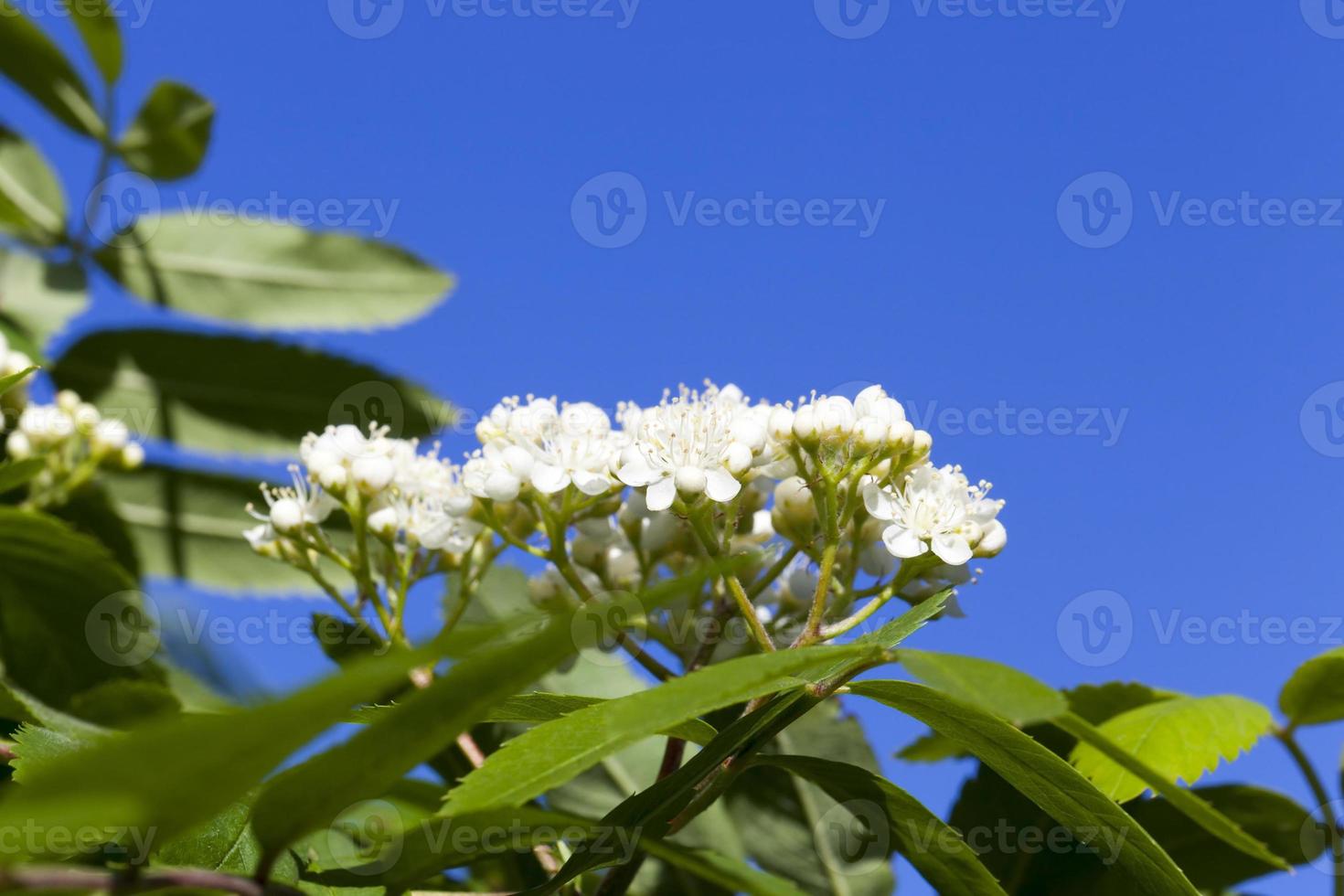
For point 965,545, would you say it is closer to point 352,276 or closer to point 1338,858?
point 1338,858

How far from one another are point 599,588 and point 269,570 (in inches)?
37.9

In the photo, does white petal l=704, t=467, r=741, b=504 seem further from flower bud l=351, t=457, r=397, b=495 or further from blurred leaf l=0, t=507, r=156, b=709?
blurred leaf l=0, t=507, r=156, b=709

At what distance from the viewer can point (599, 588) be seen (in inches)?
80.0

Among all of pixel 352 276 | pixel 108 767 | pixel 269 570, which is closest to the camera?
pixel 108 767

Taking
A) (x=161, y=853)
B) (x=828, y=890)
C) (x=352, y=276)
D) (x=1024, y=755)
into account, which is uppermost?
(x=352, y=276)

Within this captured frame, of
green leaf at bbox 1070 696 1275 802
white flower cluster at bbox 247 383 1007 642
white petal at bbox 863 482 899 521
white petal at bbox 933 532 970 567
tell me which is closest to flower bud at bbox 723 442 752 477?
white flower cluster at bbox 247 383 1007 642

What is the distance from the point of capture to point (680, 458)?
1632 mm

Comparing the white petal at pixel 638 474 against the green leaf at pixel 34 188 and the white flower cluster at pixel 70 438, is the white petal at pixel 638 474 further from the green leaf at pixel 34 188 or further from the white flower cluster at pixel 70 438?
the green leaf at pixel 34 188

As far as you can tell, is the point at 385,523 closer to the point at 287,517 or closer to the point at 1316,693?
the point at 287,517

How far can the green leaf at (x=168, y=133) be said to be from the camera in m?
2.85

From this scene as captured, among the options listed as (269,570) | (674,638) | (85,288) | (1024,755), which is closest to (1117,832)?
(1024,755)

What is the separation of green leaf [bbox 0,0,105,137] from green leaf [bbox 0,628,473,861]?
8.40 ft

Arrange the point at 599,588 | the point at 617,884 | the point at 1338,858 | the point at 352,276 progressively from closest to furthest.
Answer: the point at 617,884, the point at 1338,858, the point at 599,588, the point at 352,276

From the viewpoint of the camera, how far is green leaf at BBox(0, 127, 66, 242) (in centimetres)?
281
